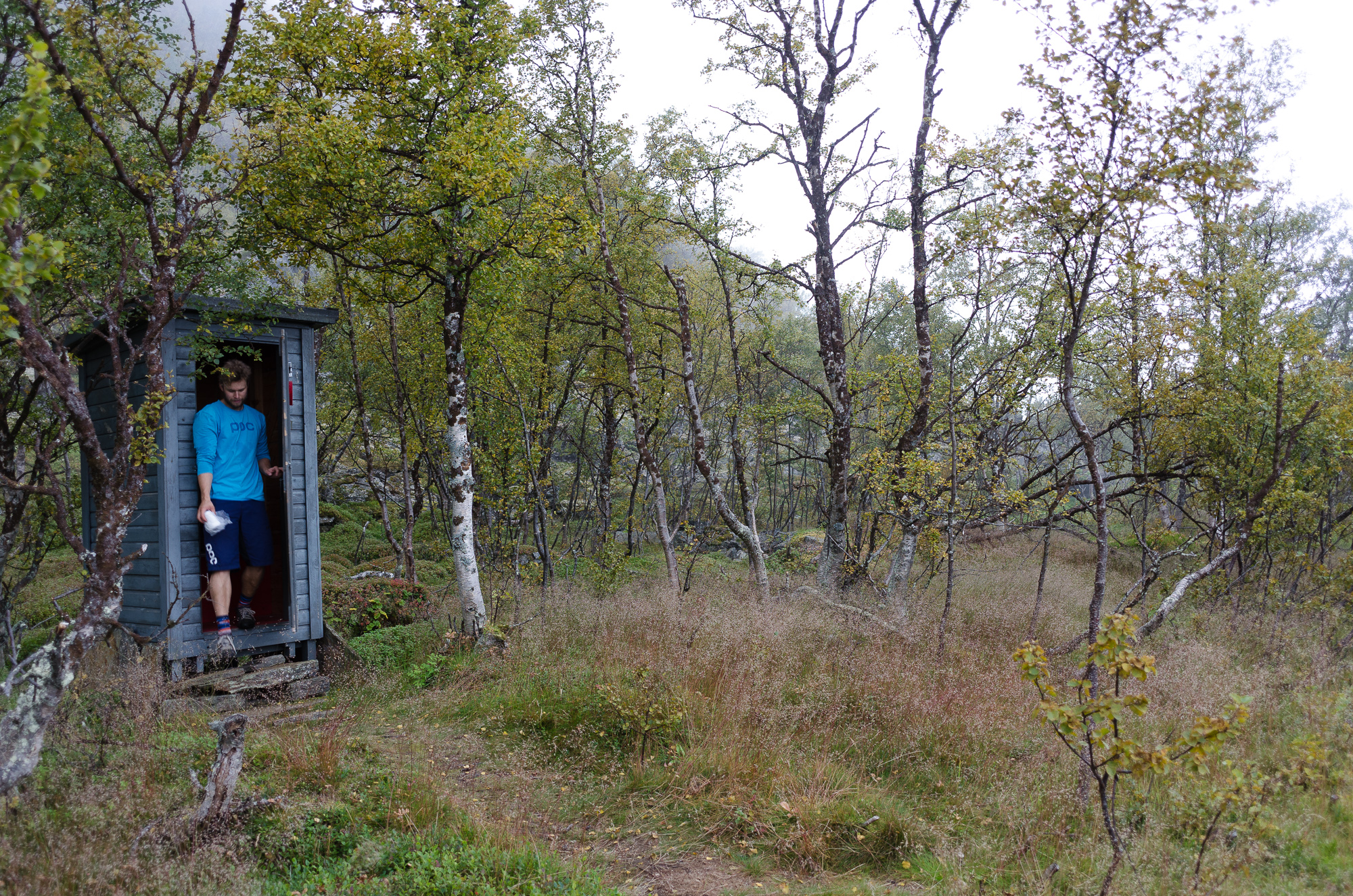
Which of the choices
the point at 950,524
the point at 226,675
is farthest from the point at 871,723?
the point at 226,675

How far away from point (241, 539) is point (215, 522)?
1.49 ft

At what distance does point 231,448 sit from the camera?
23.2 ft

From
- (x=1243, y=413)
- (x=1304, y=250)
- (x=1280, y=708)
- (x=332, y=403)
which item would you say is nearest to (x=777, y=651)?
(x=1280, y=708)

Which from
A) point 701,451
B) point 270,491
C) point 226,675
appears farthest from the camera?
point 701,451

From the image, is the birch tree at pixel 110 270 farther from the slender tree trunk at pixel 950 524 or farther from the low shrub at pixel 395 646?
the slender tree trunk at pixel 950 524

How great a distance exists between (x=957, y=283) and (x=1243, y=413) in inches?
144

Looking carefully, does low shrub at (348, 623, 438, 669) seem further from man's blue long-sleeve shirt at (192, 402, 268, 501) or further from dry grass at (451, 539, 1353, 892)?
man's blue long-sleeve shirt at (192, 402, 268, 501)

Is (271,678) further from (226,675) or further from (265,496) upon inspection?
(265,496)

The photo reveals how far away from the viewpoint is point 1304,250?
67.2 feet

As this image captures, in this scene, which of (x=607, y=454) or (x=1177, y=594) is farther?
(x=607, y=454)

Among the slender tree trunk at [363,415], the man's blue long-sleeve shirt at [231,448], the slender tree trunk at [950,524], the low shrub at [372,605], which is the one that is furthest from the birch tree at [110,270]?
the slender tree trunk at [950,524]

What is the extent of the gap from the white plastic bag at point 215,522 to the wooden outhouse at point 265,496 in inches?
7.3

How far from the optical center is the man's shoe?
6.65 m

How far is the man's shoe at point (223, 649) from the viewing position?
665 cm
